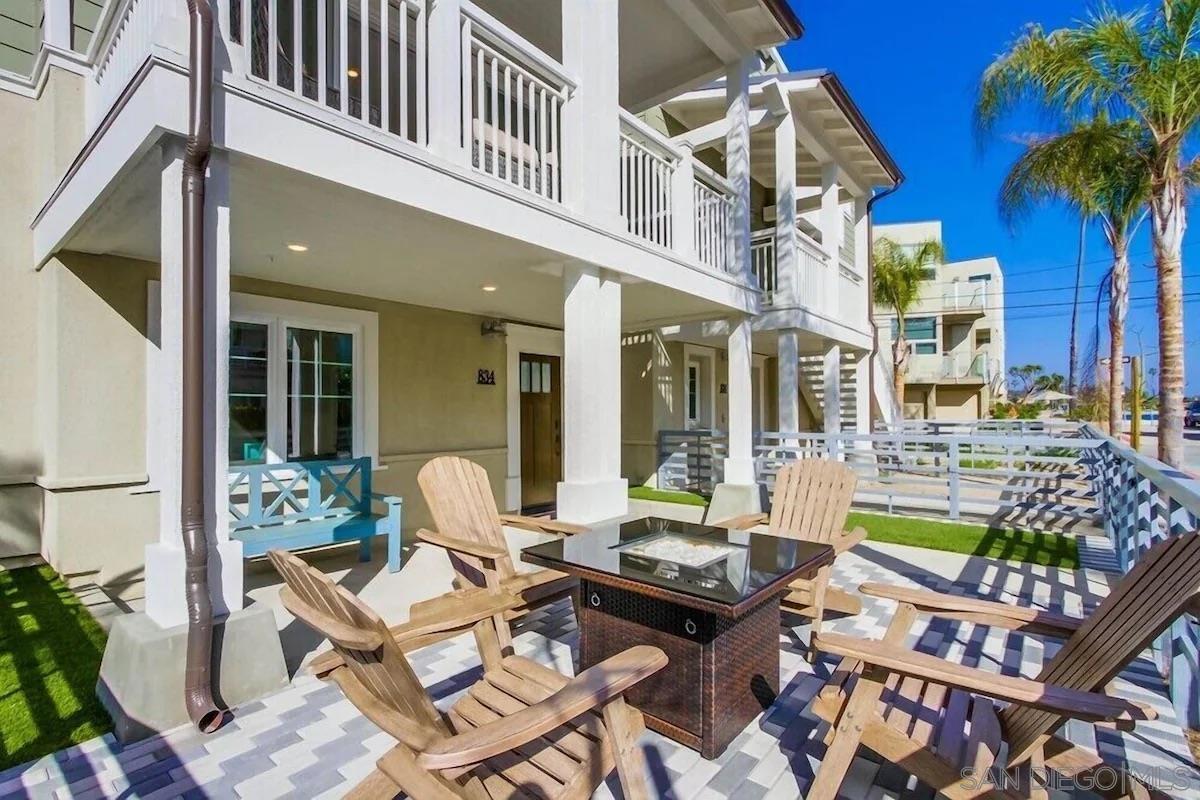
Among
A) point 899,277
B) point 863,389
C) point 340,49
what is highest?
point 899,277

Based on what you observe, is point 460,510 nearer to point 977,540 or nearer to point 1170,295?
point 977,540

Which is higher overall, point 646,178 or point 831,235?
point 831,235

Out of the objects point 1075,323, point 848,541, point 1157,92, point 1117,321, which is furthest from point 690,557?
point 1075,323

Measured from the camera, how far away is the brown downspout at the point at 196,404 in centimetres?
266

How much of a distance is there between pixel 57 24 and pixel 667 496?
875 centimetres

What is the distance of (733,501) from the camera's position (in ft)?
23.9

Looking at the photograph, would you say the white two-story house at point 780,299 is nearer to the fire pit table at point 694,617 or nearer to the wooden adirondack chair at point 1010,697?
the fire pit table at point 694,617

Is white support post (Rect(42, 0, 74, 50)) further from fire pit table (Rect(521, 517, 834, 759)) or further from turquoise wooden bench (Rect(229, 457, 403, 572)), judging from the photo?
fire pit table (Rect(521, 517, 834, 759))

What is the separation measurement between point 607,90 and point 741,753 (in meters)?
5.04

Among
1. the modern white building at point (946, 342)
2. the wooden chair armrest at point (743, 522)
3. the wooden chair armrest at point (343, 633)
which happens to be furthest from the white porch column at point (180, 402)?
the modern white building at point (946, 342)

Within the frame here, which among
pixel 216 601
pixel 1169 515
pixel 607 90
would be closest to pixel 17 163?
pixel 216 601

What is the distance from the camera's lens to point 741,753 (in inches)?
101

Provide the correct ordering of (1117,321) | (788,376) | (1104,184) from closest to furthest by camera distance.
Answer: (788,376)
(1104,184)
(1117,321)

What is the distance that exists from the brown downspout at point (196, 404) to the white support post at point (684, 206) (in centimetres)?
433
